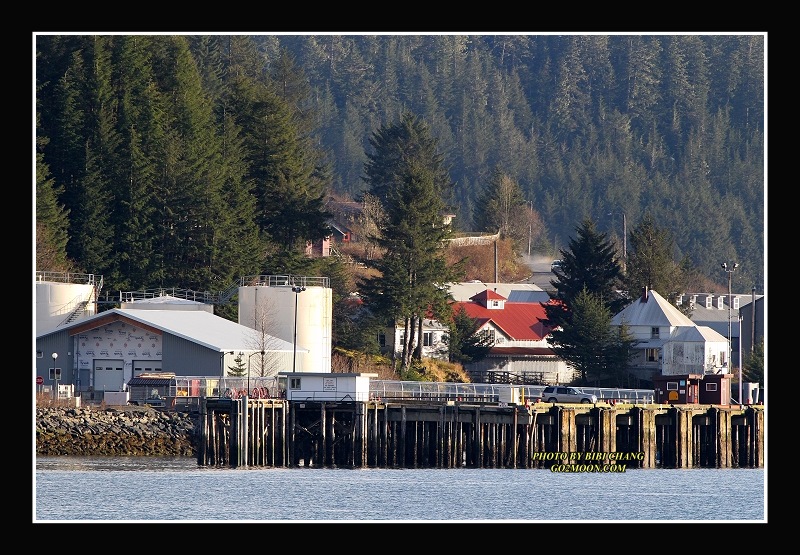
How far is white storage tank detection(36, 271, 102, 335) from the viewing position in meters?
85.1

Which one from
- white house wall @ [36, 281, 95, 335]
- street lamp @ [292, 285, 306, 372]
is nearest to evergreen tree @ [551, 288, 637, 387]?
street lamp @ [292, 285, 306, 372]

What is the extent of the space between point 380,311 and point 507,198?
7321cm

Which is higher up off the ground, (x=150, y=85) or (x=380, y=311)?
(x=150, y=85)

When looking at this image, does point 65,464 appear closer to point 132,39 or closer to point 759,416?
point 759,416

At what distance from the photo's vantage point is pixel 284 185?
10750cm

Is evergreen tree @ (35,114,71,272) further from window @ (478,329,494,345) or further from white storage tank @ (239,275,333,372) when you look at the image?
window @ (478,329,494,345)

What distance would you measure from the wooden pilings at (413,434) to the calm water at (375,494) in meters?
1.22

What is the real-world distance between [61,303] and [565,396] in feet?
84.1

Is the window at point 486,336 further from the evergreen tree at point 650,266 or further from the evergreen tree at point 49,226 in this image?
the evergreen tree at point 49,226

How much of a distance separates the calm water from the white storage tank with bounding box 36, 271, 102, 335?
19.2 metres

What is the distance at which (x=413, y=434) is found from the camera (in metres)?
66.9

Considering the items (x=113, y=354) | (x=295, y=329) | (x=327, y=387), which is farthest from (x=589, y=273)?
(x=327, y=387)
